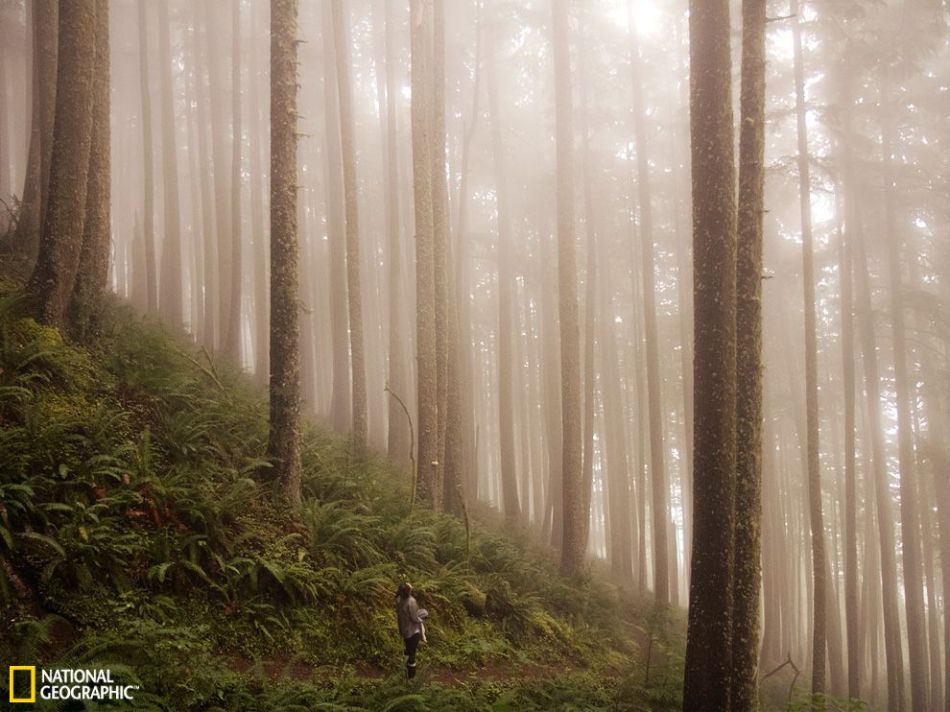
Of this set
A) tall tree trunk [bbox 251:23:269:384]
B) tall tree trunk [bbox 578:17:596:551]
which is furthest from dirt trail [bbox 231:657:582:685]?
tall tree trunk [bbox 251:23:269:384]

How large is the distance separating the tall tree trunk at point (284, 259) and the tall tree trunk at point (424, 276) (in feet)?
12.1

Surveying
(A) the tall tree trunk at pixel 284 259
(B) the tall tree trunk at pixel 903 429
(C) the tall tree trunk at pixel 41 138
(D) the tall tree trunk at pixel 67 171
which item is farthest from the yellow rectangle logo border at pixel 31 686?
(B) the tall tree trunk at pixel 903 429

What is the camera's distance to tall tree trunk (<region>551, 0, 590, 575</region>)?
13578mm

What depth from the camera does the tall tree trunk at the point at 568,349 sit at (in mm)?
13578

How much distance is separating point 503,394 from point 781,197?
1249cm

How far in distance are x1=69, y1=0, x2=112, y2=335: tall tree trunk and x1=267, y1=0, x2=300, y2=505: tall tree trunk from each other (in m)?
2.90

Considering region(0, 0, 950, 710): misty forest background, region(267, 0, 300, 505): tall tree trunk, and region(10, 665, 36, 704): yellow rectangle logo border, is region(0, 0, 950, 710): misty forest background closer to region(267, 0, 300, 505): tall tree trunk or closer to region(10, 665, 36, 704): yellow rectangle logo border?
region(267, 0, 300, 505): tall tree trunk

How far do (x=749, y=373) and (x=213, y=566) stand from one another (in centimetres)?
669

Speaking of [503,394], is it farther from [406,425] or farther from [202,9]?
[202,9]

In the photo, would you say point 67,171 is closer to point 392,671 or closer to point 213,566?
point 213,566

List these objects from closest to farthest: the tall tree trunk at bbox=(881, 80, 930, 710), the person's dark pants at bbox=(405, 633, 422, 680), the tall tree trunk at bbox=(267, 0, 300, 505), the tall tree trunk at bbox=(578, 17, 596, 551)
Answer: the person's dark pants at bbox=(405, 633, 422, 680) < the tall tree trunk at bbox=(267, 0, 300, 505) < the tall tree trunk at bbox=(578, 17, 596, 551) < the tall tree trunk at bbox=(881, 80, 930, 710)

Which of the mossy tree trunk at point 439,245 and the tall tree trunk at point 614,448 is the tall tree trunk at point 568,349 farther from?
the tall tree trunk at point 614,448

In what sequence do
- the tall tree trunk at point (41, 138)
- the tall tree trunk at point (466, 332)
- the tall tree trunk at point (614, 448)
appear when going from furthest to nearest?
the tall tree trunk at point (614, 448) → the tall tree trunk at point (466, 332) → the tall tree trunk at point (41, 138)

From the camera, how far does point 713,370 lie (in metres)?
7.19
